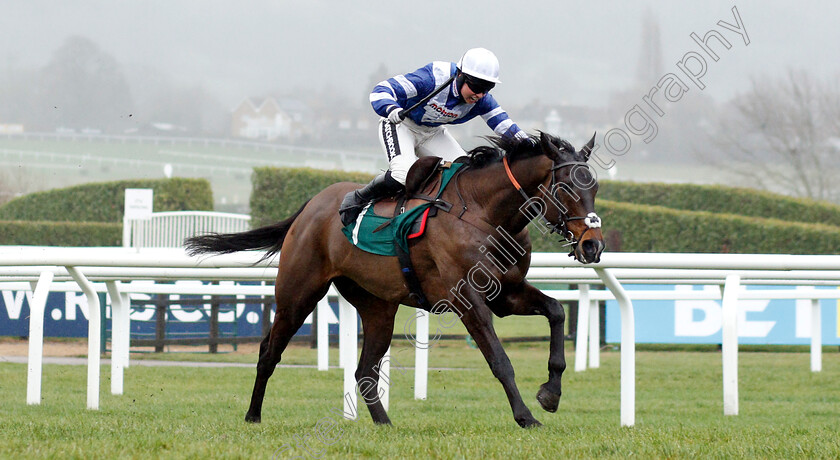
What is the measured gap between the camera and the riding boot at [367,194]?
4574 millimetres

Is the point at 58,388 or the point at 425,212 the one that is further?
the point at 58,388

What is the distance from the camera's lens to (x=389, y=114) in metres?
4.48

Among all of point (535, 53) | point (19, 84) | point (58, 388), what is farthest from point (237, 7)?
point (58, 388)

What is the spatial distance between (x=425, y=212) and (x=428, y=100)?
1.95 feet

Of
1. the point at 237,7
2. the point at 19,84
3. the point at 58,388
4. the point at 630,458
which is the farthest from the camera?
the point at 237,7

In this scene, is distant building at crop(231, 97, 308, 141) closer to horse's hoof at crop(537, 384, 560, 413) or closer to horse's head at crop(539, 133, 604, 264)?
horse's head at crop(539, 133, 604, 264)

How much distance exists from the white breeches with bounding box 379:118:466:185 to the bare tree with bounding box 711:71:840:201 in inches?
1002

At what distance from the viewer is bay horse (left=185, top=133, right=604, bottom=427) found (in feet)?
13.0

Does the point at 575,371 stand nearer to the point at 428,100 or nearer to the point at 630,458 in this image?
the point at 428,100

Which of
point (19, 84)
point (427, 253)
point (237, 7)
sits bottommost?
point (427, 253)

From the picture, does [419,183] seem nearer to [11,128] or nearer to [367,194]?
[367,194]

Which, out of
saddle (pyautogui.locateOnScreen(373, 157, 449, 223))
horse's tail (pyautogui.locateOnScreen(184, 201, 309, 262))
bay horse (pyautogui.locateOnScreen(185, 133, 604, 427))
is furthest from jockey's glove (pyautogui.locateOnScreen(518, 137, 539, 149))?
horse's tail (pyautogui.locateOnScreen(184, 201, 309, 262))

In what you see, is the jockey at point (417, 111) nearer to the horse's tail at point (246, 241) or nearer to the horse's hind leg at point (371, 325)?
the horse's hind leg at point (371, 325)

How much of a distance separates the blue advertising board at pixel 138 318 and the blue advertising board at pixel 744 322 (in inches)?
145
